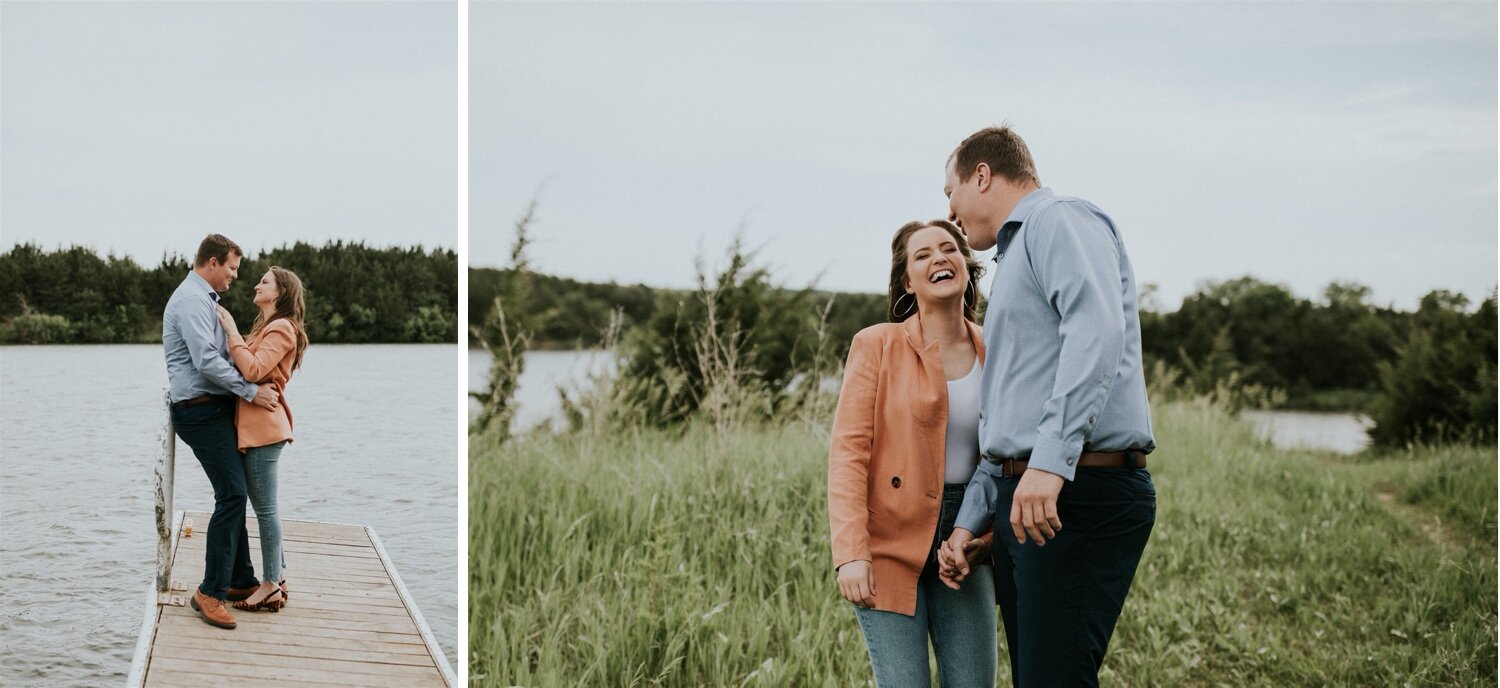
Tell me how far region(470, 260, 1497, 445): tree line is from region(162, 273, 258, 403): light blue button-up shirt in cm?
114

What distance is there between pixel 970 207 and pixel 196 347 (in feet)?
7.34

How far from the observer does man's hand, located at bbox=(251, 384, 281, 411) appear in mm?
3014

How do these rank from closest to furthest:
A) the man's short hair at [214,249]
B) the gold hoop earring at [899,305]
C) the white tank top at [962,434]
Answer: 1. the white tank top at [962,434]
2. the gold hoop earring at [899,305]
3. the man's short hair at [214,249]

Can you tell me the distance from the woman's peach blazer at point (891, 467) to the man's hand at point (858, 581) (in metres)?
0.01

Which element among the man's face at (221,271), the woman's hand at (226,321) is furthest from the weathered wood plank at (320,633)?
the man's face at (221,271)

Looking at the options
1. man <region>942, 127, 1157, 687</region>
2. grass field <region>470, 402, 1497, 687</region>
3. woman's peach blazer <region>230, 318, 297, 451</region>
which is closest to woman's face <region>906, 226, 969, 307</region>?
man <region>942, 127, 1157, 687</region>

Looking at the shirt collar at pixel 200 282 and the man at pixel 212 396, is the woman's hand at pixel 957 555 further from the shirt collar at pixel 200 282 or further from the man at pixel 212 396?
the shirt collar at pixel 200 282

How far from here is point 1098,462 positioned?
164cm

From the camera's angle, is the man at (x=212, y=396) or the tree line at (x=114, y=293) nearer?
the man at (x=212, y=396)

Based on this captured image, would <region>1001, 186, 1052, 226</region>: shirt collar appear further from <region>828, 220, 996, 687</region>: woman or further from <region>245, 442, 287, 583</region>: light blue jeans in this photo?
<region>245, 442, 287, 583</region>: light blue jeans

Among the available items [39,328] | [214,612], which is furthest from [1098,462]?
[39,328]

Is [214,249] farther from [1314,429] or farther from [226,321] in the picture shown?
[1314,429]

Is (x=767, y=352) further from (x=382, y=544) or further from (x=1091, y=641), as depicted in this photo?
(x=1091, y=641)

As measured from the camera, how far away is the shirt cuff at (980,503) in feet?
5.75
